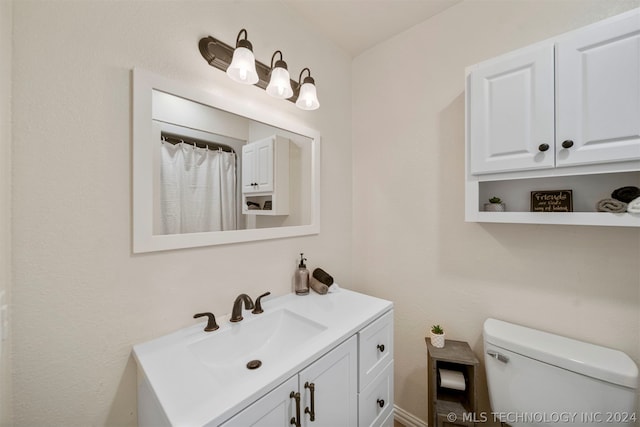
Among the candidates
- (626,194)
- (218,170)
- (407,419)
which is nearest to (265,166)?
(218,170)

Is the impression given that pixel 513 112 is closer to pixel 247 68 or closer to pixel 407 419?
pixel 247 68

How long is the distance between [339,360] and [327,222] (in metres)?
0.86

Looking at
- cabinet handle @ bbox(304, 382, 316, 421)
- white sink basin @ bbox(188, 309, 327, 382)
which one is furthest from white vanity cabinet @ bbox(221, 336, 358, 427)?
white sink basin @ bbox(188, 309, 327, 382)

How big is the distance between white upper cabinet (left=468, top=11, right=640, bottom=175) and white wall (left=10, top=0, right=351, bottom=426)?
125cm

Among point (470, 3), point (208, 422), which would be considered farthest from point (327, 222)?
point (470, 3)

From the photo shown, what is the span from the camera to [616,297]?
970 mm

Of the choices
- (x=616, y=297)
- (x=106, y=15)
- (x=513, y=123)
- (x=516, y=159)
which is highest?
(x=106, y=15)

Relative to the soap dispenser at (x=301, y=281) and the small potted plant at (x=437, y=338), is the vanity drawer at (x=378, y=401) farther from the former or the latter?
the soap dispenser at (x=301, y=281)

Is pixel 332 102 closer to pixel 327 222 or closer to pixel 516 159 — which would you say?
pixel 327 222

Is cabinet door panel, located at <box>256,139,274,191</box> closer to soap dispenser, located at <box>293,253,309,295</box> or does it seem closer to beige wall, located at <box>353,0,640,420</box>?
soap dispenser, located at <box>293,253,309,295</box>

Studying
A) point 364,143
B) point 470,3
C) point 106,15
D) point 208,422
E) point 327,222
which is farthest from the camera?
point 364,143

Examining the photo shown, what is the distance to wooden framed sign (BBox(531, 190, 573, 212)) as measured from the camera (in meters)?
0.99

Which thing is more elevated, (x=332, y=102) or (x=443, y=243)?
(x=332, y=102)

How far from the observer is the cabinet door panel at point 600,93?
2.64 ft
